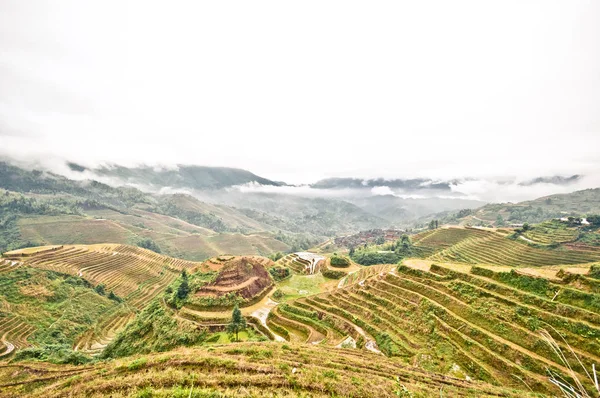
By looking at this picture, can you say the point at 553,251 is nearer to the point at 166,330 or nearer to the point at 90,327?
the point at 166,330

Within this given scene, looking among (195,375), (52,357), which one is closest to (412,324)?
(195,375)

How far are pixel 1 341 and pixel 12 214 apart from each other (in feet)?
666

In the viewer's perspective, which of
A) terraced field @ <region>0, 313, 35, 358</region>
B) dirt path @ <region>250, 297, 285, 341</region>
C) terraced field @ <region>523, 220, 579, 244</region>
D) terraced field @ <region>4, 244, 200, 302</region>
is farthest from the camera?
terraced field @ <region>523, 220, 579, 244</region>

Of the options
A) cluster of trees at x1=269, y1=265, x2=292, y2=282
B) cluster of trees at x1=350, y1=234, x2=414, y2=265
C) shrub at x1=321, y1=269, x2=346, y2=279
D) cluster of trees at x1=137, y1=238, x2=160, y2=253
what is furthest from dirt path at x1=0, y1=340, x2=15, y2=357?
cluster of trees at x1=137, y1=238, x2=160, y2=253

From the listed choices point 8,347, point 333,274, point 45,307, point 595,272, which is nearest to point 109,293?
point 45,307

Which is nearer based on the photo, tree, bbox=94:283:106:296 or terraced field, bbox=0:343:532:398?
terraced field, bbox=0:343:532:398

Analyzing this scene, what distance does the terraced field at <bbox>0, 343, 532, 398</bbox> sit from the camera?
14195mm

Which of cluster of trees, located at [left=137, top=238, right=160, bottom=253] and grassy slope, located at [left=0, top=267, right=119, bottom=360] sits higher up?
grassy slope, located at [left=0, top=267, right=119, bottom=360]

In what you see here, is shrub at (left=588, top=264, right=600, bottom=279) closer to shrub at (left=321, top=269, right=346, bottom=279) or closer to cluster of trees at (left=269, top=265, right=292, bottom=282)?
shrub at (left=321, top=269, right=346, bottom=279)

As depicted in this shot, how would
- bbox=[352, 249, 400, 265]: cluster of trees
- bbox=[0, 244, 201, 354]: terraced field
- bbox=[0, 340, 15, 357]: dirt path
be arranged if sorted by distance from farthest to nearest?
bbox=[352, 249, 400, 265]: cluster of trees, bbox=[0, 244, 201, 354]: terraced field, bbox=[0, 340, 15, 357]: dirt path

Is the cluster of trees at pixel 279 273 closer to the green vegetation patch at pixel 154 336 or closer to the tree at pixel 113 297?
the green vegetation patch at pixel 154 336

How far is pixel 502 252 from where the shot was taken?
7269 centimetres

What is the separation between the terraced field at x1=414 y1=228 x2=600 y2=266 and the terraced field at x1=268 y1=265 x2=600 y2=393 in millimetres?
49192

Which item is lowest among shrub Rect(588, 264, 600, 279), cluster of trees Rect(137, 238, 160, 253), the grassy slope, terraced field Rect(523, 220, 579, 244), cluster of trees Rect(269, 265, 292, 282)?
cluster of trees Rect(137, 238, 160, 253)
